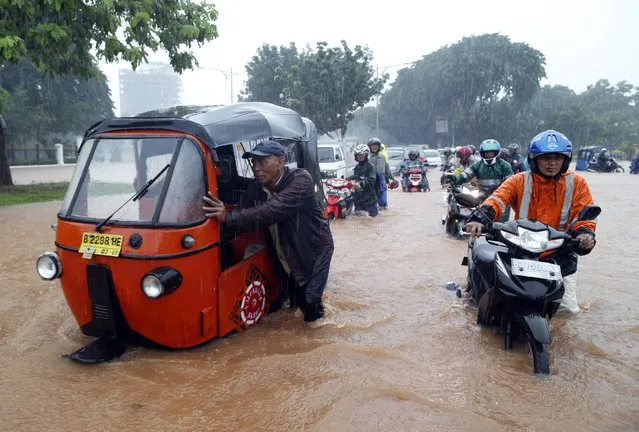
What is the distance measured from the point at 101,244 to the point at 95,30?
10.9 metres

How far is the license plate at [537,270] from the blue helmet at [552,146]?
84cm

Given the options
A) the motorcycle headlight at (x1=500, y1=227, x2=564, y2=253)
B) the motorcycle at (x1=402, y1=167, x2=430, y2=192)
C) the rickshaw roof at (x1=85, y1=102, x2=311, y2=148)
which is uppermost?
the rickshaw roof at (x1=85, y1=102, x2=311, y2=148)

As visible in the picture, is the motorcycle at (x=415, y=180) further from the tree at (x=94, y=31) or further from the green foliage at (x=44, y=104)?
the green foliage at (x=44, y=104)

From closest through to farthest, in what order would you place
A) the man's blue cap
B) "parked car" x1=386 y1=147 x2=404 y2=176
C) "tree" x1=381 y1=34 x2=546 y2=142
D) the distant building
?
the man's blue cap → "parked car" x1=386 y1=147 x2=404 y2=176 → "tree" x1=381 y1=34 x2=546 y2=142 → the distant building

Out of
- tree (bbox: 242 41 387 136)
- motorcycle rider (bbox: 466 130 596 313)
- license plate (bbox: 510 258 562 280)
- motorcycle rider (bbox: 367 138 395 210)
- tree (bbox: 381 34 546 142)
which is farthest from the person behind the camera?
tree (bbox: 381 34 546 142)

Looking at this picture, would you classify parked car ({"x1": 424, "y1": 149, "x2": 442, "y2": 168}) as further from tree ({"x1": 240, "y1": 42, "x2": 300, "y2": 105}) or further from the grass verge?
the grass verge

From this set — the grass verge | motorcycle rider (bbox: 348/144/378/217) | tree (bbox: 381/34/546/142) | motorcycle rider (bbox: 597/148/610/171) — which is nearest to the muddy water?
motorcycle rider (bbox: 348/144/378/217)

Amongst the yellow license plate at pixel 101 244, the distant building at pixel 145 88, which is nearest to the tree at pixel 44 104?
the yellow license plate at pixel 101 244

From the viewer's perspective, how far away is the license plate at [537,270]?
3529mm

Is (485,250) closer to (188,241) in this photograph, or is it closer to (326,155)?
(188,241)

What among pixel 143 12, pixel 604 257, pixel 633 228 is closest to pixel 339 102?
pixel 143 12

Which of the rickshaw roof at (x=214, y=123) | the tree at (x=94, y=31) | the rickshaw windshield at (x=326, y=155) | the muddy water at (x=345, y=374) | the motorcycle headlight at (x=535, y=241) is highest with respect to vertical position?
the tree at (x=94, y=31)

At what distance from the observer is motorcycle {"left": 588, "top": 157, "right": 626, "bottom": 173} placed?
94.9 feet

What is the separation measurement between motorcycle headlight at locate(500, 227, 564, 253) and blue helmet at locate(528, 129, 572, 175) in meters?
0.69
